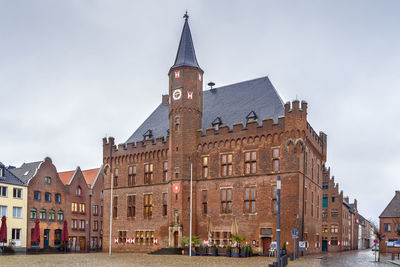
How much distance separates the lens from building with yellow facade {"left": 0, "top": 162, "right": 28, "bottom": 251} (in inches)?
2341

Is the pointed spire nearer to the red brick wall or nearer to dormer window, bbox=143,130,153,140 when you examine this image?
dormer window, bbox=143,130,153,140

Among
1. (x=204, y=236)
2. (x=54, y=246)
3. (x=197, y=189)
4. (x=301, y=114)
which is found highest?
(x=301, y=114)

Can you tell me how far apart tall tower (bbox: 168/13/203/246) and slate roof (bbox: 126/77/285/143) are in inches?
100

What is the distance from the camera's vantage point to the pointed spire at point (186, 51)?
5225cm

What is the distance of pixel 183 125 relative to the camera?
51031 millimetres

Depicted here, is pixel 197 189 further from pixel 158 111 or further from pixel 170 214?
pixel 158 111

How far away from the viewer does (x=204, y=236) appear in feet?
161

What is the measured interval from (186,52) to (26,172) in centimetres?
3116

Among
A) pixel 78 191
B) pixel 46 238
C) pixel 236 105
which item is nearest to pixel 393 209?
pixel 236 105

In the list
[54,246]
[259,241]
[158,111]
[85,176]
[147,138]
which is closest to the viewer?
[259,241]

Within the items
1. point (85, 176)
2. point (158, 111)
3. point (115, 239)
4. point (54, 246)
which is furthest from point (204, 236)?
point (85, 176)

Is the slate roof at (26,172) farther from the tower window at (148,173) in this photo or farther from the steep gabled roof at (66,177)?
the tower window at (148,173)

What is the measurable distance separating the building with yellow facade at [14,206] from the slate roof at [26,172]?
179cm

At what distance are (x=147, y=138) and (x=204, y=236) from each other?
14.4 m
